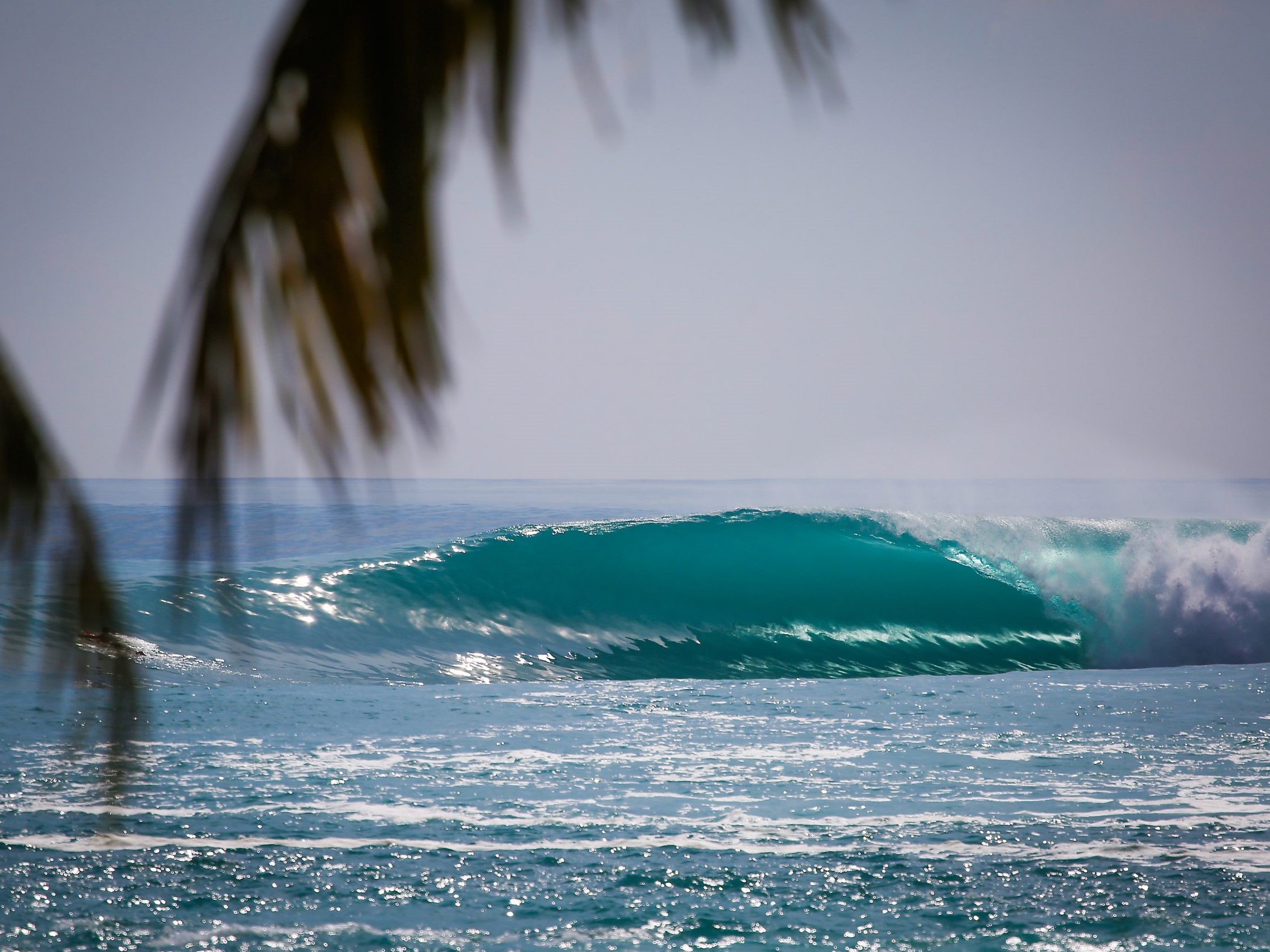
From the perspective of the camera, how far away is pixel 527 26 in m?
0.49

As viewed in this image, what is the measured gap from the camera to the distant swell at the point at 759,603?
388 inches

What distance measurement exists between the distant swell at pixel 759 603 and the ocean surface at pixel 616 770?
0.22ft

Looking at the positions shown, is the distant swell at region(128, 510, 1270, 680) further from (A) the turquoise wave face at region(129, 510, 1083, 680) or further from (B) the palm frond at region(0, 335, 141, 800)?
(B) the palm frond at region(0, 335, 141, 800)

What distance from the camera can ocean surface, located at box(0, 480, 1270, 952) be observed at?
3.27 meters

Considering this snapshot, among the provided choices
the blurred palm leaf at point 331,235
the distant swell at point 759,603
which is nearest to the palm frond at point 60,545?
the blurred palm leaf at point 331,235

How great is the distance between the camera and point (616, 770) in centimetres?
518

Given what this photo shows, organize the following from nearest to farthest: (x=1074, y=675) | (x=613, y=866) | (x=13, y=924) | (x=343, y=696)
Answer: (x=13, y=924) → (x=613, y=866) → (x=343, y=696) → (x=1074, y=675)

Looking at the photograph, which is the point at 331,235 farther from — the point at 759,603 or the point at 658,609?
the point at 759,603

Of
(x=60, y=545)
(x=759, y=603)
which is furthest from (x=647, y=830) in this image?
(x=759, y=603)

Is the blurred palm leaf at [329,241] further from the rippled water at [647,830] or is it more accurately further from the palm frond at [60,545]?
the rippled water at [647,830]

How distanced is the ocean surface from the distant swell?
0.22 ft

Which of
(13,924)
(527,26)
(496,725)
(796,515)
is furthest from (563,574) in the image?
(527,26)

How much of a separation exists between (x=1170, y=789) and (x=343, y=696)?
5.18 meters

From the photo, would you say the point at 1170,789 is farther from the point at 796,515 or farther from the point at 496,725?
the point at 796,515
